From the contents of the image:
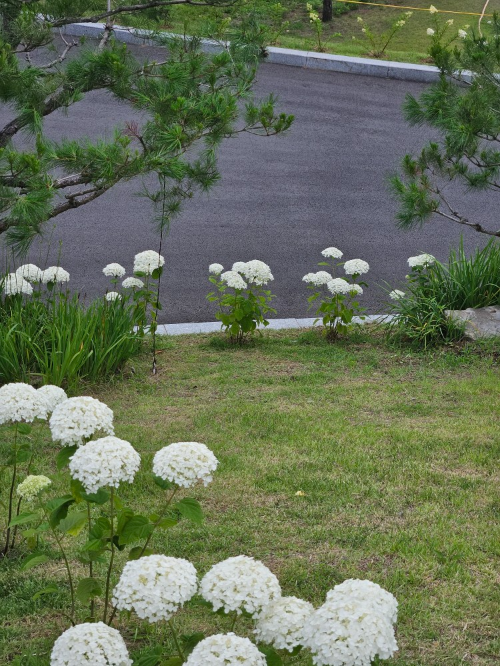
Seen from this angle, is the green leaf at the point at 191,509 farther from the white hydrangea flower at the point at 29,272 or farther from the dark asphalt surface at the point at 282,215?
the dark asphalt surface at the point at 282,215

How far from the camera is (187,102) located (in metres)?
4.60

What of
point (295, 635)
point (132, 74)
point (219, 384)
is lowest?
point (219, 384)

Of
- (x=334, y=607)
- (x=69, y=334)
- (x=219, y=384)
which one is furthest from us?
(x=219, y=384)

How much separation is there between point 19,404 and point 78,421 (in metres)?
0.34

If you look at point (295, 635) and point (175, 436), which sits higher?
point (295, 635)

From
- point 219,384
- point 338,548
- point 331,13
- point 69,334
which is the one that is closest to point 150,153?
point 69,334

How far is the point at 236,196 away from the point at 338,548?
21.9ft

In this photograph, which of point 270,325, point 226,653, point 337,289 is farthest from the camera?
point 270,325

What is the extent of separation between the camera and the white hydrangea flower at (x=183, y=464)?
7.58 ft

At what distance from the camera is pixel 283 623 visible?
78.5 inches

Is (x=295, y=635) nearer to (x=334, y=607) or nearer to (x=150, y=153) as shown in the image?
(x=334, y=607)

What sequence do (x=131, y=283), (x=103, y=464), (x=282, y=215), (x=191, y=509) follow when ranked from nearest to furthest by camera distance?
1. (x=103, y=464)
2. (x=191, y=509)
3. (x=131, y=283)
4. (x=282, y=215)

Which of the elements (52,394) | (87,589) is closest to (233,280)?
(52,394)

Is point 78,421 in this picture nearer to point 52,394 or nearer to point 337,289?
point 52,394
